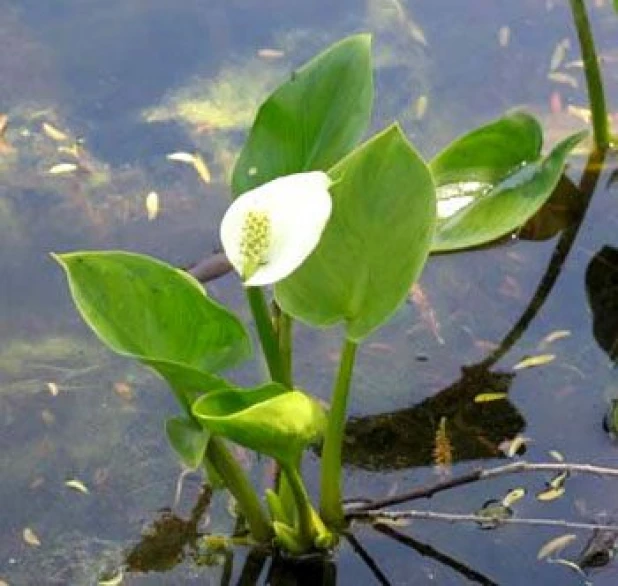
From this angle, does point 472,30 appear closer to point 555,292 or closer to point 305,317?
point 555,292

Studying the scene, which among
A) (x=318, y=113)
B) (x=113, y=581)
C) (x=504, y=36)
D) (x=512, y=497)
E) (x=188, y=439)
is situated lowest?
(x=113, y=581)

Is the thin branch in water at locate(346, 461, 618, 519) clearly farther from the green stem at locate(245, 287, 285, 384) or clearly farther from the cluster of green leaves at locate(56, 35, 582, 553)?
the green stem at locate(245, 287, 285, 384)

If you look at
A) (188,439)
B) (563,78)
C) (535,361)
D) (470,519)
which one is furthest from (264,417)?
(563,78)

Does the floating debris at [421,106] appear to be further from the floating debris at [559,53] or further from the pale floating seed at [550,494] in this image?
the pale floating seed at [550,494]

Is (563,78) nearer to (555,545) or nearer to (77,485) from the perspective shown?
(555,545)

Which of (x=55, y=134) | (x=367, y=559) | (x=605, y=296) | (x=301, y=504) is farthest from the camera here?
(x=55, y=134)

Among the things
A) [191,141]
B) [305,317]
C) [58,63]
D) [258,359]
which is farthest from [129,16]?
[305,317]

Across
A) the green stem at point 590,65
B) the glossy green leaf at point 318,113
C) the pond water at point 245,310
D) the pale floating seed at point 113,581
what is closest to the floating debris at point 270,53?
the pond water at point 245,310
